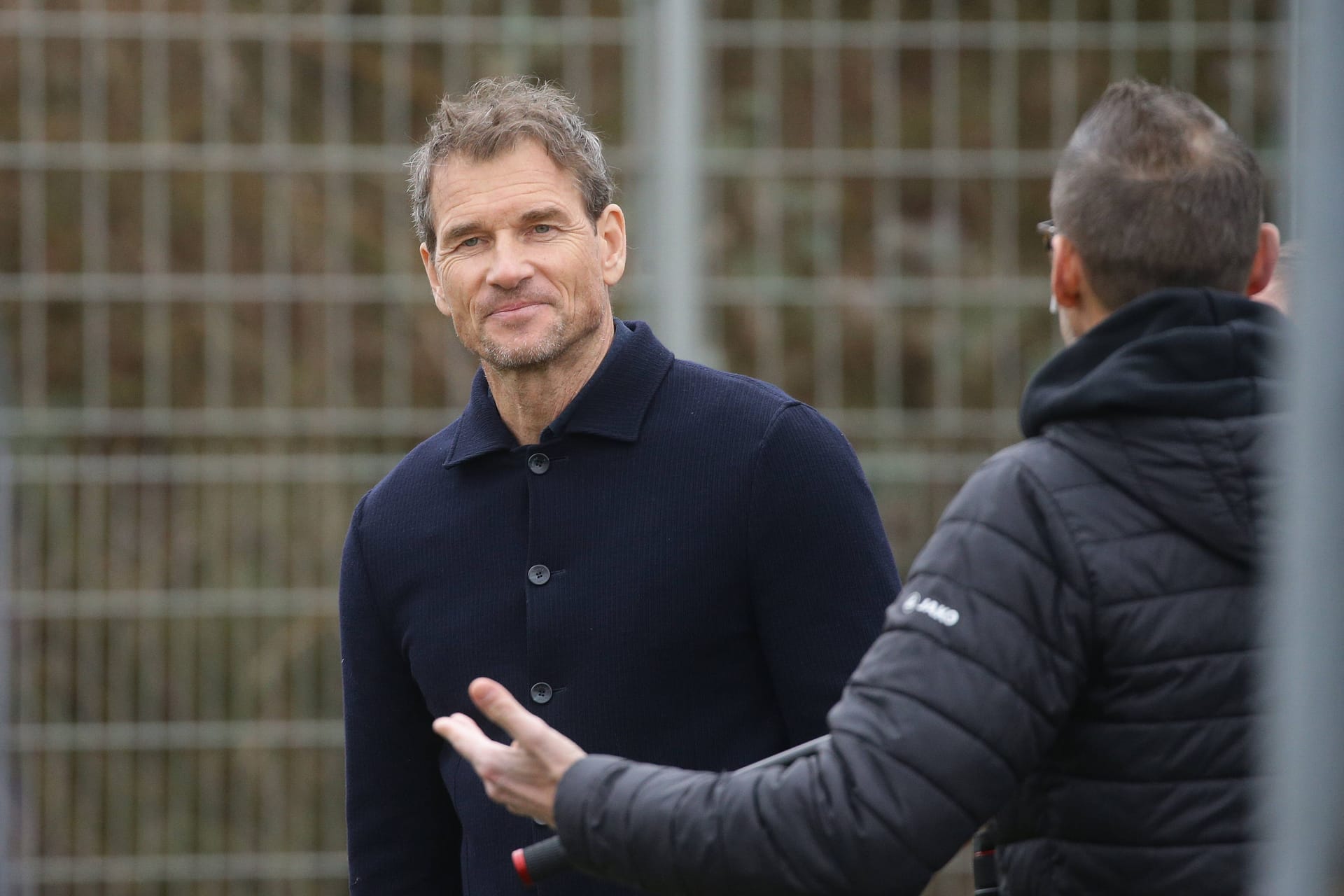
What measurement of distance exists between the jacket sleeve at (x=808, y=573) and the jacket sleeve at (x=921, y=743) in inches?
28.2

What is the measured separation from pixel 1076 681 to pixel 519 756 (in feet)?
1.88

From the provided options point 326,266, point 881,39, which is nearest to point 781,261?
point 881,39

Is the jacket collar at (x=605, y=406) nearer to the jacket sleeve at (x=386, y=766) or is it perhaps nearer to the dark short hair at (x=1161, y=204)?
the jacket sleeve at (x=386, y=766)

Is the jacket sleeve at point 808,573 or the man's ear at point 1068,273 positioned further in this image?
the jacket sleeve at point 808,573

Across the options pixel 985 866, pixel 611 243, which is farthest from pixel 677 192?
pixel 985 866

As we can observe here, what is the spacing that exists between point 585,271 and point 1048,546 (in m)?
1.11

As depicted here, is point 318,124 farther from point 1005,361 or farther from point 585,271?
point 585,271

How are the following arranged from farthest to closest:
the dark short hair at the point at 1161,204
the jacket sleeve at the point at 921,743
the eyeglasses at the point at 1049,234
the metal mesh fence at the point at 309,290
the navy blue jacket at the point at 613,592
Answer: the metal mesh fence at the point at 309,290
the navy blue jacket at the point at 613,592
the eyeglasses at the point at 1049,234
the dark short hair at the point at 1161,204
the jacket sleeve at the point at 921,743

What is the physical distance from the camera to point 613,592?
2562mm

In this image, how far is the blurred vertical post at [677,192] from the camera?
5219 mm

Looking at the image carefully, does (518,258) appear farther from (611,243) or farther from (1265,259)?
(1265,259)

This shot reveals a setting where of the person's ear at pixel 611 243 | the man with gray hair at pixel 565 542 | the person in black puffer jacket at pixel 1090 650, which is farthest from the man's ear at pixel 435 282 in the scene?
the person in black puffer jacket at pixel 1090 650

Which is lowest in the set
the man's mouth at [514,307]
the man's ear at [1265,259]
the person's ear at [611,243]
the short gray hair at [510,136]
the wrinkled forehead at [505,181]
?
the man's mouth at [514,307]

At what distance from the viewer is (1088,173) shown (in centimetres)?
186
